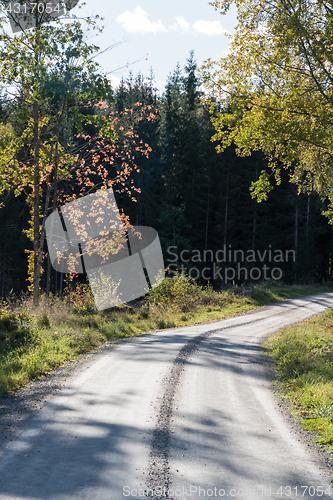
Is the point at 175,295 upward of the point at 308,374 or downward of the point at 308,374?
downward

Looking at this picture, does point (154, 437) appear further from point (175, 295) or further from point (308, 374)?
point (175, 295)

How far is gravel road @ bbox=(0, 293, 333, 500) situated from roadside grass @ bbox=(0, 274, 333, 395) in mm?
819

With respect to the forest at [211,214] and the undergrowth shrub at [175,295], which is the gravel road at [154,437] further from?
the forest at [211,214]

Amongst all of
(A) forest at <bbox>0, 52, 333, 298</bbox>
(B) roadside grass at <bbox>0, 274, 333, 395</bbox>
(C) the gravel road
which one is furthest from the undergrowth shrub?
(A) forest at <bbox>0, 52, 333, 298</bbox>

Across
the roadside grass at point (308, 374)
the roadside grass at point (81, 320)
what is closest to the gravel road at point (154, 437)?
the roadside grass at point (308, 374)

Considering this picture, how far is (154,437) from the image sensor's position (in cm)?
475

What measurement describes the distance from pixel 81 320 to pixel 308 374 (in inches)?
302

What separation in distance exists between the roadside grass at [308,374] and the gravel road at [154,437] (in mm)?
311

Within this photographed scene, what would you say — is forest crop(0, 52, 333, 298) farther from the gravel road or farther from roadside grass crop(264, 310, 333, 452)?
the gravel road

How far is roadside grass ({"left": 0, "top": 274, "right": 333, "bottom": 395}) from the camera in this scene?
8344 mm

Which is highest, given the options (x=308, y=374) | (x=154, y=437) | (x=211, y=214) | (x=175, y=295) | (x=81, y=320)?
(x=211, y=214)

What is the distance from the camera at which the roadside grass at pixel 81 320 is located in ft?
→ 27.4

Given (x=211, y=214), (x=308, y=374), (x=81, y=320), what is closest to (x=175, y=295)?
(x=81, y=320)

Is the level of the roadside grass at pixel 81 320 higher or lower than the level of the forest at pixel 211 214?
lower
